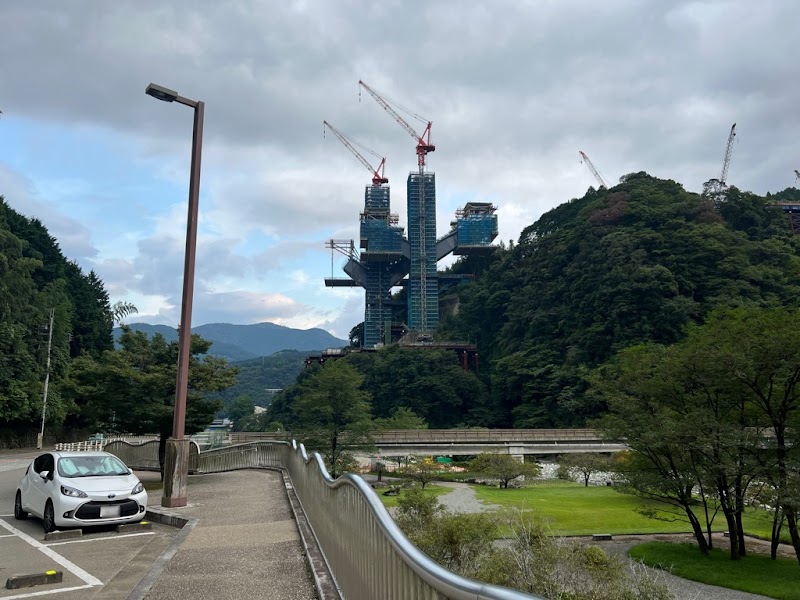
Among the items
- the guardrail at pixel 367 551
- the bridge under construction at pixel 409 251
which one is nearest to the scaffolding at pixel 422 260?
the bridge under construction at pixel 409 251

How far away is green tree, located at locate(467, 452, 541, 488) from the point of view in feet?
152

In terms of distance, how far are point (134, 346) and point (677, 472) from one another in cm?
1938

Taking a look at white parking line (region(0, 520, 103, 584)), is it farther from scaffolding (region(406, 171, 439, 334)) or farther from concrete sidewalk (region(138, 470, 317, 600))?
scaffolding (region(406, 171, 439, 334))

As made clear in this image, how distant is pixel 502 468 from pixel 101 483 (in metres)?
39.8

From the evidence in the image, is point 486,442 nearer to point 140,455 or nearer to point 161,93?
point 140,455

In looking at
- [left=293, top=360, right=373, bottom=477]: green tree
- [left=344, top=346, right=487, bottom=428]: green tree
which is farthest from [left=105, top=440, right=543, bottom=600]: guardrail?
[left=344, top=346, right=487, bottom=428]: green tree

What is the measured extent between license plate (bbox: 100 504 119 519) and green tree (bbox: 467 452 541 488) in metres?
39.8

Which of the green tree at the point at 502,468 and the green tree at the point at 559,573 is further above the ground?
the green tree at the point at 559,573

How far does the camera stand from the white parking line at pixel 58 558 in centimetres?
694

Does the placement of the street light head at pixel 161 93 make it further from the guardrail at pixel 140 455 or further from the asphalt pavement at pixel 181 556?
the guardrail at pixel 140 455

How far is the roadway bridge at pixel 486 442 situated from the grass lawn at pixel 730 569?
27.5 meters

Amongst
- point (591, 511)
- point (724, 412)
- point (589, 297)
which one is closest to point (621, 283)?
point (589, 297)

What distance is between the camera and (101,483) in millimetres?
9891

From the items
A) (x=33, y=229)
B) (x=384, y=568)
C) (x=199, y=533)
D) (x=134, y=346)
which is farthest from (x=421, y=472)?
(x=33, y=229)
